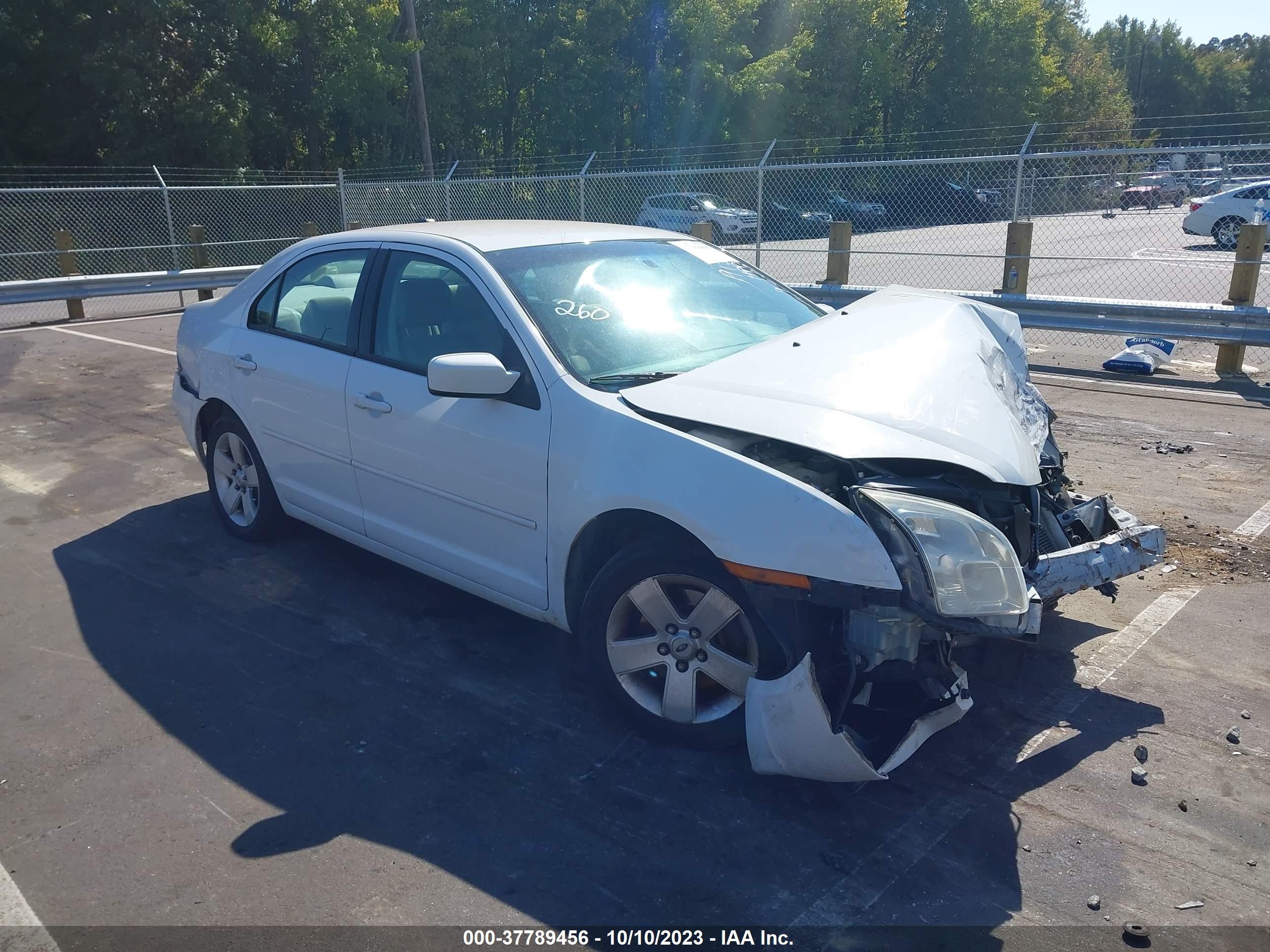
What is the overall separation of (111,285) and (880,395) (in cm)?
1380

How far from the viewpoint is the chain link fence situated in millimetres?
14180

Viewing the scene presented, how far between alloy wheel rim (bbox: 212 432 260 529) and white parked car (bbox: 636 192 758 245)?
42.9ft

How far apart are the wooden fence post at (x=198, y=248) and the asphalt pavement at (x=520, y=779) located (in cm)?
1367

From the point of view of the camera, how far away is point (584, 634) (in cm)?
361

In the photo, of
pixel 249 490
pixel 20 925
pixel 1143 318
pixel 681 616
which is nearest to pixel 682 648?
pixel 681 616

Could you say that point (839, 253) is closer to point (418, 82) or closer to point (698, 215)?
point (698, 215)

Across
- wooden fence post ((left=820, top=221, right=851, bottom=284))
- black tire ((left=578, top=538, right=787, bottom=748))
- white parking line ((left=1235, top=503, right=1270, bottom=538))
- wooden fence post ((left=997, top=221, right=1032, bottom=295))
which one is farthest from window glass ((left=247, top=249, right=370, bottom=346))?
wooden fence post ((left=820, top=221, right=851, bottom=284))

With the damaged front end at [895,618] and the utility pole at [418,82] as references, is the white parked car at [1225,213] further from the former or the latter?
the damaged front end at [895,618]

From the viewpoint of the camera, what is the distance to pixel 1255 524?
18.0ft

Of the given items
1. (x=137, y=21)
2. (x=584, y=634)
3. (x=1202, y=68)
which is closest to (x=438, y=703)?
(x=584, y=634)

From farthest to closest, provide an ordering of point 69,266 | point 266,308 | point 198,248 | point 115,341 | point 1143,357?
point 198,248 < point 69,266 < point 115,341 < point 1143,357 < point 266,308

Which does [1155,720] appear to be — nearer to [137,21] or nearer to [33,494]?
[33,494]

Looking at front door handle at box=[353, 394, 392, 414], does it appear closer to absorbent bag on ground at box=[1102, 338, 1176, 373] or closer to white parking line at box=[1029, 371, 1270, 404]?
white parking line at box=[1029, 371, 1270, 404]

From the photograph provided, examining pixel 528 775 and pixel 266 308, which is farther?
pixel 266 308
